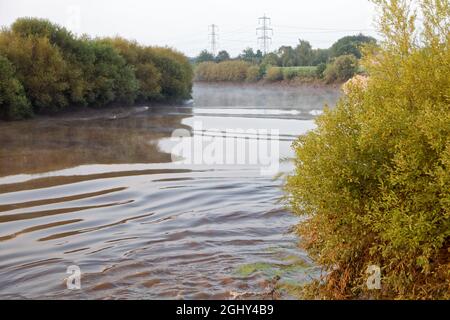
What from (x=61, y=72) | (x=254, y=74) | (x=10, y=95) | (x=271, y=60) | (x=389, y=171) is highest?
(x=271, y=60)

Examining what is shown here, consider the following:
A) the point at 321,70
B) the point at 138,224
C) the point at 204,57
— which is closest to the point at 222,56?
the point at 204,57

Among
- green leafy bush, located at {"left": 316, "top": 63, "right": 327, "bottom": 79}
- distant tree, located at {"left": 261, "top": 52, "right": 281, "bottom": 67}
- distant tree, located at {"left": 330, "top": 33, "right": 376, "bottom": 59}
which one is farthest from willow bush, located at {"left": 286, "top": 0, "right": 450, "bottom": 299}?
distant tree, located at {"left": 261, "top": 52, "right": 281, "bottom": 67}

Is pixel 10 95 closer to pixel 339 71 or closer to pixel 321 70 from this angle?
pixel 339 71

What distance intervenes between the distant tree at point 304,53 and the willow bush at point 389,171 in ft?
163

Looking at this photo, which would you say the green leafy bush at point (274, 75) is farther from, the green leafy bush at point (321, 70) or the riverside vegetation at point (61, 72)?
the riverside vegetation at point (61, 72)

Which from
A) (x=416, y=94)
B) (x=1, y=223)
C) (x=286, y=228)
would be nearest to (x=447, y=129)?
(x=416, y=94)

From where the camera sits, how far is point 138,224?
8250 mm

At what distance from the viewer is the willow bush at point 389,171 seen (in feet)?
14.9

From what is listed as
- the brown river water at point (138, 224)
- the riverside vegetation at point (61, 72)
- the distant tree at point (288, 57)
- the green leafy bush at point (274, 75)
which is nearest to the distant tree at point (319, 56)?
the distant tree at point (288, 57)

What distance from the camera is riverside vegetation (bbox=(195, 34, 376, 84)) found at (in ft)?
155

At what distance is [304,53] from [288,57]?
180cm

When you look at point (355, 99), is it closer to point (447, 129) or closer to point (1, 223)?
point (447, 129)

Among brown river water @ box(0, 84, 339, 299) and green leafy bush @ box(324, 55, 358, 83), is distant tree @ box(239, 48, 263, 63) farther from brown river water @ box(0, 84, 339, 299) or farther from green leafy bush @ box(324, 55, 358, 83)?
brown river water @ box(0, 84, 339, 299)

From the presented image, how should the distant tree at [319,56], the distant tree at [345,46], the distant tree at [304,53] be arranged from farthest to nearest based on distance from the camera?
the distant tree at [304,53], the distant tree at [319,56], the distant tree at [345,46]
